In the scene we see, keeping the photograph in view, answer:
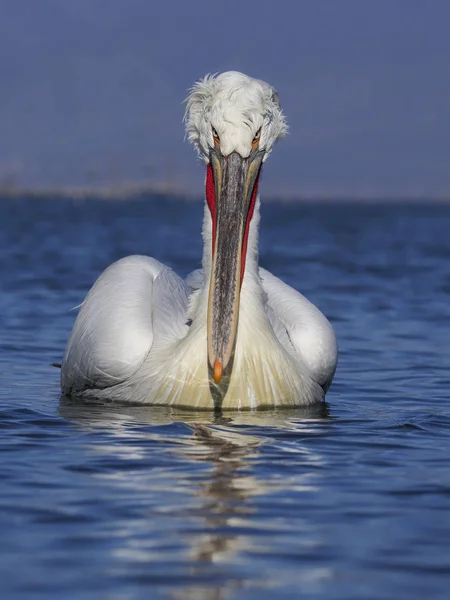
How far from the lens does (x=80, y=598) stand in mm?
3988

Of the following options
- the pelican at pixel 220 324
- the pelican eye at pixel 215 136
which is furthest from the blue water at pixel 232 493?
the pelican eye at pixel 215 136

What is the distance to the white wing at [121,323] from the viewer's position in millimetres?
7168

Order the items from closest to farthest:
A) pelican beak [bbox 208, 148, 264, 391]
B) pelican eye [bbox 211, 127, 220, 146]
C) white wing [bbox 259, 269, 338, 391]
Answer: pelican beak [bbox 208, 148, 264, 391], pelican eye [bbox 211, 127, 220, 146], white wing [bbox 259, 269, 338, 391]

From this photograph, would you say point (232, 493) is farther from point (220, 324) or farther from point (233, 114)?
point (233, 114)

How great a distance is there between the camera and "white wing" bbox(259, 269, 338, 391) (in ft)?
24.6

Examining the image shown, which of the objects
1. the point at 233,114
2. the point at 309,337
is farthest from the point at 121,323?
the point at 233,114

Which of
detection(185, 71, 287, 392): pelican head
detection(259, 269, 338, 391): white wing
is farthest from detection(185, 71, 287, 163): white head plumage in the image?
detection(259, 269, 338, 391): white wing

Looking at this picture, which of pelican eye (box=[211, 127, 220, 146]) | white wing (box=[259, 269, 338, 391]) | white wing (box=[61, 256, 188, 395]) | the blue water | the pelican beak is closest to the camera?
the blue water

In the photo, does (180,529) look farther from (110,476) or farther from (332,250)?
(332,250)

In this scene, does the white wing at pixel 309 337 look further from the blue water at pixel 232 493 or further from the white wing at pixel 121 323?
the white wing at pixel 121 323

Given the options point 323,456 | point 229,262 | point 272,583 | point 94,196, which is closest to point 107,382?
point 229,262

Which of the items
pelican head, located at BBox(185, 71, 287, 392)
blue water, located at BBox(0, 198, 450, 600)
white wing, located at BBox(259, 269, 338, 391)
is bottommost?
blue water, located at BBox(0, 198, 450, 600)

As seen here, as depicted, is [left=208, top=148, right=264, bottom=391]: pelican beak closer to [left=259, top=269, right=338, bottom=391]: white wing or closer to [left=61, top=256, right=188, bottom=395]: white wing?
[left=61, top=256, right=188, bottom=395]: white wing

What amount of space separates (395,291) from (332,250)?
9.31m
